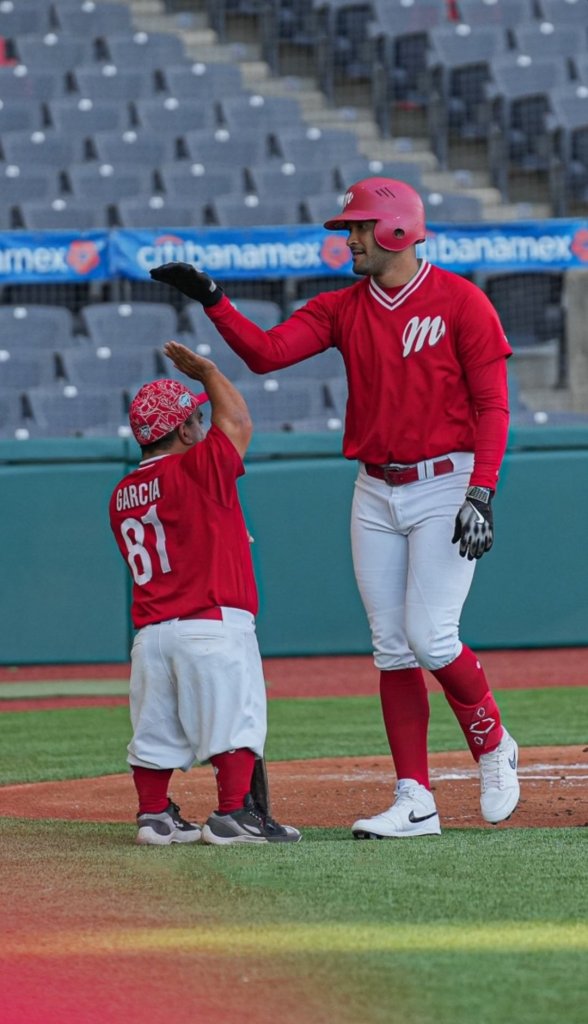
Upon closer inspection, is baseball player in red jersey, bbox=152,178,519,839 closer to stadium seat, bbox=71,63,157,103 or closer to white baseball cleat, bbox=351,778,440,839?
white baseball cleat, bbox=351,778,440,839

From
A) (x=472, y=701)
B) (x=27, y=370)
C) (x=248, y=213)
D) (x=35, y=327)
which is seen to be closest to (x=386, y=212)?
(x=472, y=701)

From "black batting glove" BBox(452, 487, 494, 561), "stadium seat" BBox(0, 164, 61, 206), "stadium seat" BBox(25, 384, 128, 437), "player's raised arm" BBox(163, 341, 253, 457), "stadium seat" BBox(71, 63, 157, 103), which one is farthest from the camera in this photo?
"stadium seat" BBox(71, 63, 157, 103)

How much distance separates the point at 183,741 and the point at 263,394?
670cm

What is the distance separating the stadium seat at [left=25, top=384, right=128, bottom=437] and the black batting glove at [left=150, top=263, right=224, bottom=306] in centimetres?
640

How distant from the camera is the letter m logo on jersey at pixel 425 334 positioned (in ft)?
13.5

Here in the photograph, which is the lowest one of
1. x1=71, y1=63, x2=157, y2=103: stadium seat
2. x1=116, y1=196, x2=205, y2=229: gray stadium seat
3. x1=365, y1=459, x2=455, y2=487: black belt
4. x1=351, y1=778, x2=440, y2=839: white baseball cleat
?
x1=351, y1=778, x2=440, y2=839: white baseball cleat

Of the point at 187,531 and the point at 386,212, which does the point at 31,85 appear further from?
the point at 187,531

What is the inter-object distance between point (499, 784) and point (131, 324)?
24.8 feet

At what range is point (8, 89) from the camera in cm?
1373

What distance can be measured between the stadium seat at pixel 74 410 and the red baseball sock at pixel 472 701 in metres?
6.56

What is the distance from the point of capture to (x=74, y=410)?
10.5 meters

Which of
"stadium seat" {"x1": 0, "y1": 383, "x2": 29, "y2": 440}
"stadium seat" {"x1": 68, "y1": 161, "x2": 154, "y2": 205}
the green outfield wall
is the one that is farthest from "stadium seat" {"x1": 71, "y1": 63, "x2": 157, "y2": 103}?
the green outfield wall

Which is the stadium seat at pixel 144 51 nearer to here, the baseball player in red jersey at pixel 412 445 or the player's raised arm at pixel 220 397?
the baseball player in red jersey at pixel 412 445

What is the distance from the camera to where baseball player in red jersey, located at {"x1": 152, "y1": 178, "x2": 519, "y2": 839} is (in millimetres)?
4078
